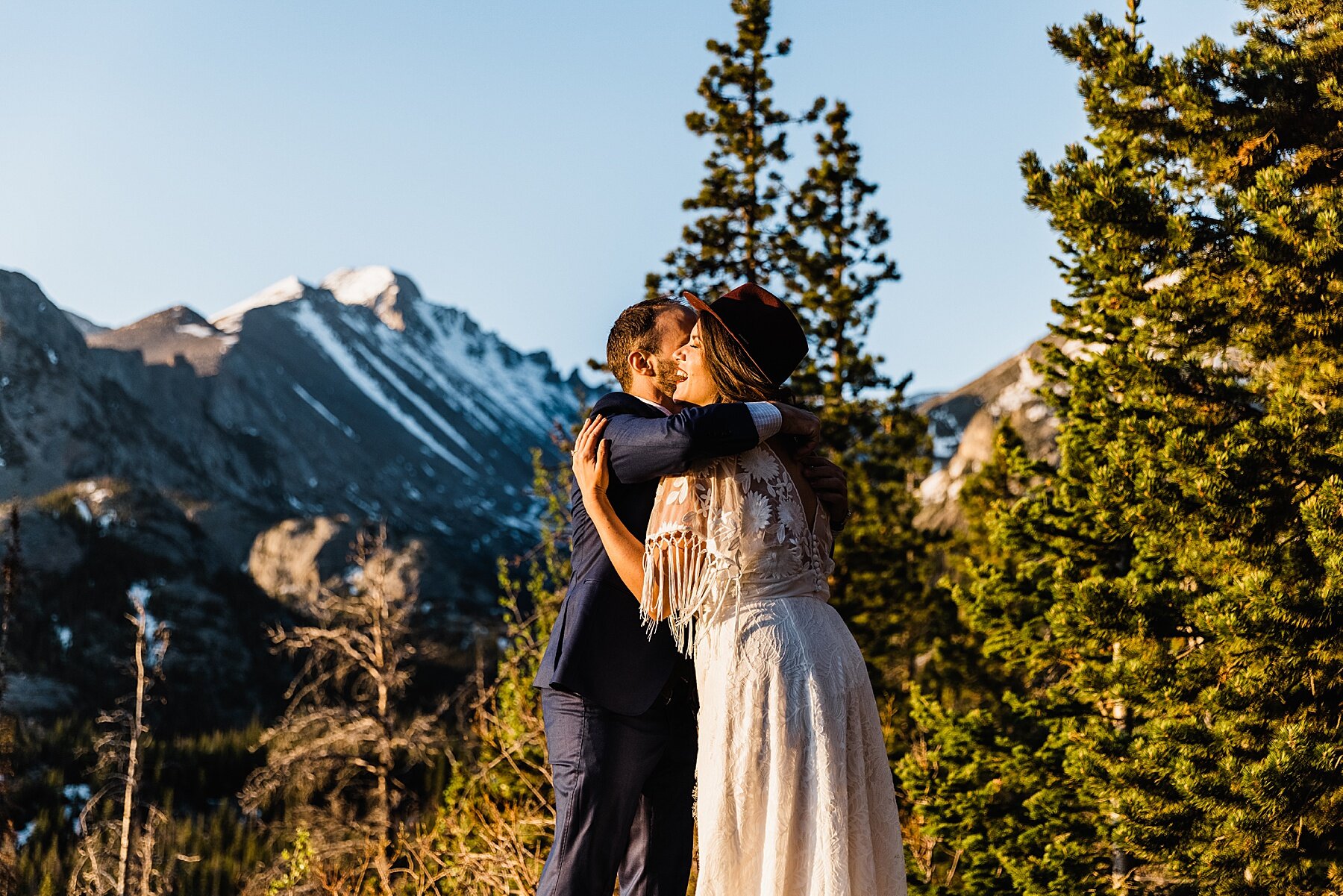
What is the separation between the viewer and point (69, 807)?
69000 mm

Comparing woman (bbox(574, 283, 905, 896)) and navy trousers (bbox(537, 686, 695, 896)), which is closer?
woman (bbox(574, 283, 905, 896))

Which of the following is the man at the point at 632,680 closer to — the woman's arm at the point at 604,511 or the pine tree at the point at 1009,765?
the woman's arm at the point at 604,511

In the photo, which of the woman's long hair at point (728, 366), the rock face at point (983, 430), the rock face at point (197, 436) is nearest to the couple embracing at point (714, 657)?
the woman's long hair at point (728, 366)

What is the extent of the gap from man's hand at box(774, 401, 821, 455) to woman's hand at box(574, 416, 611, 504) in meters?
0.54

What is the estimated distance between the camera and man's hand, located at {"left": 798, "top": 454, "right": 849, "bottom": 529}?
12.6 ft

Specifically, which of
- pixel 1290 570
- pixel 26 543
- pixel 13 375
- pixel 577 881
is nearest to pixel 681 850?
pixel 577 881

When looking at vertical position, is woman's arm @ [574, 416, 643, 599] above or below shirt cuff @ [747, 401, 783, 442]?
below

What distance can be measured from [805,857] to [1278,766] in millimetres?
5194

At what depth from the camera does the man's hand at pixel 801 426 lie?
3.61 metres

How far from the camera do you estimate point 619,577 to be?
373 cm

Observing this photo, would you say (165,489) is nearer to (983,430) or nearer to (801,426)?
(983,430)

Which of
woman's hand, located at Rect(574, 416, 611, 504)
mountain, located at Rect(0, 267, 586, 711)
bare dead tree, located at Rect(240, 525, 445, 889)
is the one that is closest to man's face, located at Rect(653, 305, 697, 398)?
woman's hand, located at Rect(574, 416, 611, 504)

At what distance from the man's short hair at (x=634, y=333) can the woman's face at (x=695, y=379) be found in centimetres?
16

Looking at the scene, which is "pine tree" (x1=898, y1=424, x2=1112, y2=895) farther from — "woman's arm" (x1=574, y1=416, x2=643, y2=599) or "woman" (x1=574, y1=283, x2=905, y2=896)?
"woman's arm" (x1=574, y1=416, x2=643, y2=599)
